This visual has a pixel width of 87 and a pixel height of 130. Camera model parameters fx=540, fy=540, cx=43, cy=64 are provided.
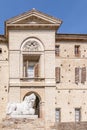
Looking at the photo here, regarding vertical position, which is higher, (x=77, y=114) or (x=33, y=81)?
(x=33, y=81)

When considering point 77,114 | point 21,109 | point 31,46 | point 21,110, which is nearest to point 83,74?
point 77,114

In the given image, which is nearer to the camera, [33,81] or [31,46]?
[33,81]

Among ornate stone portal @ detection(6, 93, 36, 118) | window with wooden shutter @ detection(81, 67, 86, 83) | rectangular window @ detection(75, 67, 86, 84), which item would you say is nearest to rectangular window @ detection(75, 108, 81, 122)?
rectangular window @ detection(75, 67, 86, 84)

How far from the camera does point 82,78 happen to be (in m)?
52.8

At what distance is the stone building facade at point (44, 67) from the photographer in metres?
49.2

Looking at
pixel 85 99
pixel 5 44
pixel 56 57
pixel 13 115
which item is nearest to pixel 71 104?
pixel 85 99

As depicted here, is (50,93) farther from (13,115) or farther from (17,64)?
(13,115)

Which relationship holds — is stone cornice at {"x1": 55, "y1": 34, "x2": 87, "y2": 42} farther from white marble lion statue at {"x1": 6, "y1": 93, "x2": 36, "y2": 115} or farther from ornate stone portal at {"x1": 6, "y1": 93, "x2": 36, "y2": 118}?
white marble lion statue at {"x1": 6, "y1": 93, "x2": 36, "y2": 115}

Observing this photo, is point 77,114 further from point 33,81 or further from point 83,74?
point 33,81

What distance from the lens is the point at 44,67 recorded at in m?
A: 49.5

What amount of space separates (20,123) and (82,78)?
2459 centimetres

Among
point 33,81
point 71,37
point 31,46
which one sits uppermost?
point 71,37

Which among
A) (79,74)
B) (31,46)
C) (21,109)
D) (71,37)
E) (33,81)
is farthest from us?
(71,37)

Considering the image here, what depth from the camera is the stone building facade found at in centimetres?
4919
